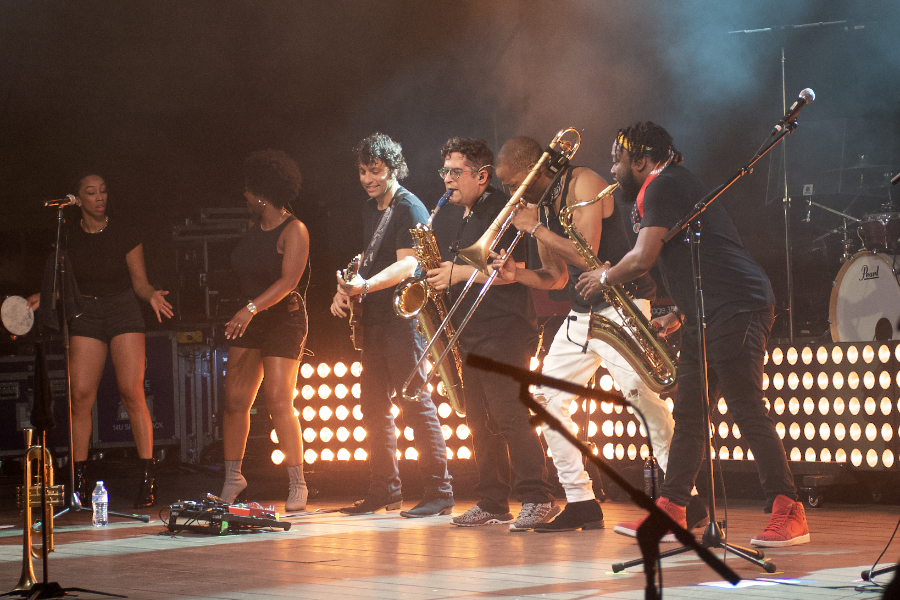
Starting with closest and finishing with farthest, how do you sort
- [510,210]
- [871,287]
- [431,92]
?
1. [510,210]
2. [871,287]
3. [431,92]

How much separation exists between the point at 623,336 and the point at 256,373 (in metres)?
2.21

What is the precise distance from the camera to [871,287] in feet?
24.0

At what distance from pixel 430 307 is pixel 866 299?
4.08m

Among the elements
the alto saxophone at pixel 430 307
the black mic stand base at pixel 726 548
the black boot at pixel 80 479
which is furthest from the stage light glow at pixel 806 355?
the black boot at pixel 80 479

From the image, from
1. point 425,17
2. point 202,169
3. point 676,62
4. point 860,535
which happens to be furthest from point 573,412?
point 202,169

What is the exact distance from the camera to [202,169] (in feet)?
33.5

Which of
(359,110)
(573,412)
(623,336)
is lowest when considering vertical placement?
(573,412)

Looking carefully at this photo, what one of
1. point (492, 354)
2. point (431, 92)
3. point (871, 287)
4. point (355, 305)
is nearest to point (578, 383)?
point (492, 354)

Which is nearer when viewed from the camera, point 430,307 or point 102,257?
point 430,307

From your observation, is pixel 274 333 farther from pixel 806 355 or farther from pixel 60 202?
pixel 806 355

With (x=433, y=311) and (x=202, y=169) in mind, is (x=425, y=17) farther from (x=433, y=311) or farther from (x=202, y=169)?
(x=433, y=311)

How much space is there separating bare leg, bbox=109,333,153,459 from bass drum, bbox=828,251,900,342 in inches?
197

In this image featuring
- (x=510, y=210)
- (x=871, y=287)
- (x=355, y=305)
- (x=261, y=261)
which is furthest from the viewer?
(x=871, y=287)

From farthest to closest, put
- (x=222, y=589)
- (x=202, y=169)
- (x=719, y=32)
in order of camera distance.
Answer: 1. (x=202, y=169)
2. (x=719, y=32)
3. (x=222, y=589)
